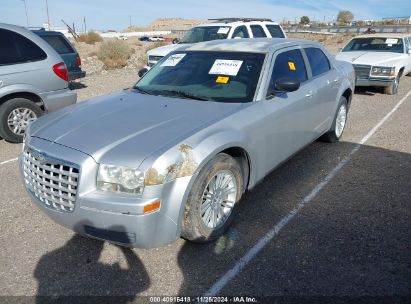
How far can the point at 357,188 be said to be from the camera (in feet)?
14.2

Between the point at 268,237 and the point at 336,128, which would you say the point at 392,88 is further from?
the point at 268,237

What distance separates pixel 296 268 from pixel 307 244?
374 mm

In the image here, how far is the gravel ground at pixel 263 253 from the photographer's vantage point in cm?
271

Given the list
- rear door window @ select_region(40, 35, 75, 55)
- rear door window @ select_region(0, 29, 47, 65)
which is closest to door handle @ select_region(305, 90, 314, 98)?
rear door window @ select_region(0, 29, 47, 65)

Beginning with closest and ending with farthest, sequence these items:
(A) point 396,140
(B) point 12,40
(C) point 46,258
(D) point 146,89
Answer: (C) point 46,258 → (D) point 146,89 → (B) point 12,40 → (A) point 396,140

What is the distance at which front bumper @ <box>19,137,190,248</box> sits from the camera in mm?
2473

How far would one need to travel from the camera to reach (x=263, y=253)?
122 inches

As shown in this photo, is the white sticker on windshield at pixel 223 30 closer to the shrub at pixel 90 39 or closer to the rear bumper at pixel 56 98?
the rear bumper at pixel 56 98

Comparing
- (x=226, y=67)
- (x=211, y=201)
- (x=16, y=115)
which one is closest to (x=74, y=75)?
(x=16, y=115)

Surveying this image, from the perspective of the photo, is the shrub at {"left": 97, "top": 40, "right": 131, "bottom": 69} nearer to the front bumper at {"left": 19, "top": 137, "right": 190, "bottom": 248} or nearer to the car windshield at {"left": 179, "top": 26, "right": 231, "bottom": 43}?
the car windshield at {"left": 179, "top": 26, "right": 231, "bottom": 43}

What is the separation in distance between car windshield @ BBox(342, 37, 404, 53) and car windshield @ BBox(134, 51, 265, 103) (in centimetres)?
845

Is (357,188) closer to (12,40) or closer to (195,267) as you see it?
(195,267)

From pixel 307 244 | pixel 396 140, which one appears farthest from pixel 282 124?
pixel 396 140

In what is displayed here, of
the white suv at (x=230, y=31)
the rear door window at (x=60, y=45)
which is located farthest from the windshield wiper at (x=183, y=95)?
the rear door window at (x=60, y=45)
